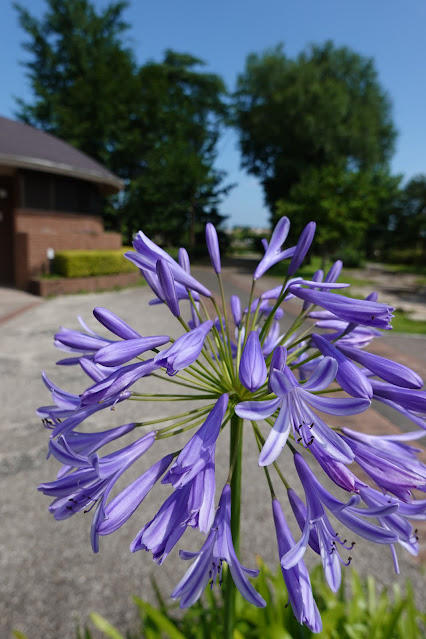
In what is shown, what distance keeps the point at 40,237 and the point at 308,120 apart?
17.7 meters

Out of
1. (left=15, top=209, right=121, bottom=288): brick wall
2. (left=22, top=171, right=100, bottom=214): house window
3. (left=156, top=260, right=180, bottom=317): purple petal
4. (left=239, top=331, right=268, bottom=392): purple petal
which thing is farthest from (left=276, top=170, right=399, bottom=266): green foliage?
(left=239, top=331, right=268, bottom=392): purple petal

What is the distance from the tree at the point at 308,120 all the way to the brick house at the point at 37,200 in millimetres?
11121

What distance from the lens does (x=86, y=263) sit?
54.0 feet

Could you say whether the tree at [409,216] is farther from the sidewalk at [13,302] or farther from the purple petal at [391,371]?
the purple petal at [391,371]

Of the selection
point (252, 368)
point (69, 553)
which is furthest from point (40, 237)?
point (252, 368)

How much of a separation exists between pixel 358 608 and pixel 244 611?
2.40ft

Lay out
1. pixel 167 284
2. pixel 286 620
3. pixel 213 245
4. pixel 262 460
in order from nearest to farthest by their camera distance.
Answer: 1. pixel 262 460
2. pixel 167 284
3. pixel 213 245
4. pixel 286 620

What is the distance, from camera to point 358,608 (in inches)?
103

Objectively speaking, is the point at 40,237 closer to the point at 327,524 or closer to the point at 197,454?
the point at 197,454

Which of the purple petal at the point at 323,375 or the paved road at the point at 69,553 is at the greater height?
the purple petal at the point at 323,375

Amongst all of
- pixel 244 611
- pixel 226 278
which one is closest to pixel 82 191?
pixel 226 278

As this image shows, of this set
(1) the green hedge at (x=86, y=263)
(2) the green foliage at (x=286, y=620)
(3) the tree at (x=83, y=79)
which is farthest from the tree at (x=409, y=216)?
(2) the green foliage at (x=286, y=620)

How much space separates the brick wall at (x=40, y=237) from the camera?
54.1 ft

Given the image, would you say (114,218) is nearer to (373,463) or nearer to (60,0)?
(60,0)
